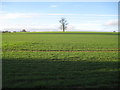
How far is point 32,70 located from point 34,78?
4.66ft

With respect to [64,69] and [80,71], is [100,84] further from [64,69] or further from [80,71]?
[64,69]

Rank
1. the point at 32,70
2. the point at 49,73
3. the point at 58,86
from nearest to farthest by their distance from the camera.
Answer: the point at 58,86
the point at 49,73
the point at 32,70

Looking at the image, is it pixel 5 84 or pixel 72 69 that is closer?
pixel 5 84

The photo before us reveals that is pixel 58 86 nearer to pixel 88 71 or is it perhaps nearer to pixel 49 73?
pixel 49 73

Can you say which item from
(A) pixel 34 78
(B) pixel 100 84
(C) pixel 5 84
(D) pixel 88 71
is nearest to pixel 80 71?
(D) pixel 88 71

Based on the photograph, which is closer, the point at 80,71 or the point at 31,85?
the point at 31,85

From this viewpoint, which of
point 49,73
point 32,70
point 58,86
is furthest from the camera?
point 32,70

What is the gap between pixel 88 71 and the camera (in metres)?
8.50

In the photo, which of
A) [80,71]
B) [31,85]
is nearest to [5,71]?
[31,85]

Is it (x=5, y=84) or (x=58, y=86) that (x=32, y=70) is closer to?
(x=5, y=84)

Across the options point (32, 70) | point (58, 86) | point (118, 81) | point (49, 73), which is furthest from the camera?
point (32, 70)

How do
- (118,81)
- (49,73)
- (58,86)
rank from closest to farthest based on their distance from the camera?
(58,86) < (118,81) < (49,73)

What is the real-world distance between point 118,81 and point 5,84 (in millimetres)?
5221

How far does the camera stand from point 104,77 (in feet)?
24.7
